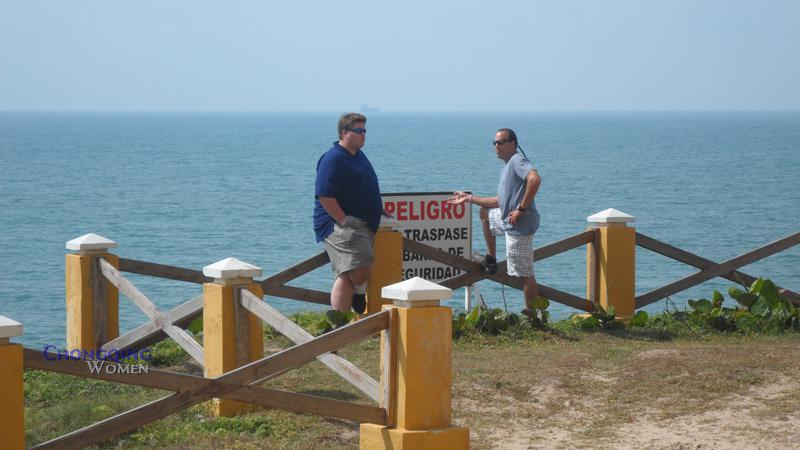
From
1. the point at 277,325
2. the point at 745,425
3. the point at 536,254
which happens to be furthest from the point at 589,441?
the point at 536,254

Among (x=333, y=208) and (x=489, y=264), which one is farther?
(x=489, y=264)

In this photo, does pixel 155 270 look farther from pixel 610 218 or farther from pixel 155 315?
pixel 610 218

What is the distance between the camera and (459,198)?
11.4 m

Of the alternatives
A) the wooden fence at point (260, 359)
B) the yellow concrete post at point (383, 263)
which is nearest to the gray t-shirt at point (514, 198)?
the wooden fence at point (260, 359)

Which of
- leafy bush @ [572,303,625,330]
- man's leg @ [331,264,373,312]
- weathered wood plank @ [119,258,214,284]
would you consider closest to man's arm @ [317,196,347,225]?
man's leg @ [331,264,373,312]

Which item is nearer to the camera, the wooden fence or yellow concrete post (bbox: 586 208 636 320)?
the wooden fence

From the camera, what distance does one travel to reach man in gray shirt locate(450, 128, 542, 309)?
1077 cm

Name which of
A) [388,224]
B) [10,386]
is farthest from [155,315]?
[10,386]

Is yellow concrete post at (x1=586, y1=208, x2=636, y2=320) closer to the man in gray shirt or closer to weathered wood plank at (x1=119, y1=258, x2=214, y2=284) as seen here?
→ the man in gray shirt

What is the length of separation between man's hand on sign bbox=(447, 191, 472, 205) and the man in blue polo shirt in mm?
1279

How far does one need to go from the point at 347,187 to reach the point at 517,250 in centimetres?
196

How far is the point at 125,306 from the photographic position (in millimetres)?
26016

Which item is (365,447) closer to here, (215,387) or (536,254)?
(215,387)

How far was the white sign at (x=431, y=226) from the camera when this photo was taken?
11.4m
